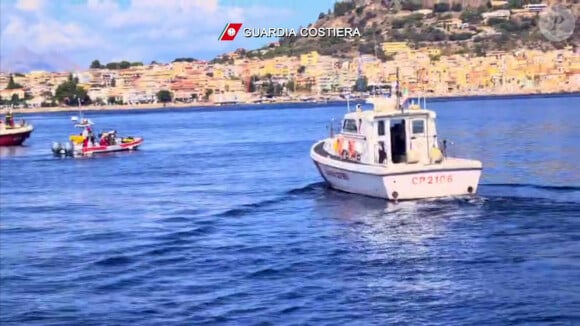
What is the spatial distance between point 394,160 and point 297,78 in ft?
421

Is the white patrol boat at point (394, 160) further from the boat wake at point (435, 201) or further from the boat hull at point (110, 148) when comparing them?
the boat hull at point (110, 148)

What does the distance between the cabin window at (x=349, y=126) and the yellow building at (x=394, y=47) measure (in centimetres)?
12002

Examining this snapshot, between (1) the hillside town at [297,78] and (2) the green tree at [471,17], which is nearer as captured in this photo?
(1) the hillside town at [297,78]

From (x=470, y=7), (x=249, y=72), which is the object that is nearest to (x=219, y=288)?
(x=249, y=72)

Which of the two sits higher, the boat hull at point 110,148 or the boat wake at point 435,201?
the boat wake at point 435,201

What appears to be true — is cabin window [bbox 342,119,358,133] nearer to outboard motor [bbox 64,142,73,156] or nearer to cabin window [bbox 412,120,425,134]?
cabin window [bbox 412,120,425,134]

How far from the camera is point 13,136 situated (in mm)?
54406

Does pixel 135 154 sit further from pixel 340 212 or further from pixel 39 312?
pixel 39 312

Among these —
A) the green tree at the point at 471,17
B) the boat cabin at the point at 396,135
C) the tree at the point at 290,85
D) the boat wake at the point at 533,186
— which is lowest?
the tree at the point at 290,85

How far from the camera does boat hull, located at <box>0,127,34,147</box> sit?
54.1 m

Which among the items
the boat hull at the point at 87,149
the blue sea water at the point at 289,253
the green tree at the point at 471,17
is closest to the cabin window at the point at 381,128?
the blue sea water at the point at 289,253

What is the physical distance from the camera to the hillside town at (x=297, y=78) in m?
139

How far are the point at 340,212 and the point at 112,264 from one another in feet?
19.2

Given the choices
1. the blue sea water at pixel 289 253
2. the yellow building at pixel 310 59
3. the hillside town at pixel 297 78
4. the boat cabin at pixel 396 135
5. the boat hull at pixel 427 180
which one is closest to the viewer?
the blue sea water at pixel 289 253
